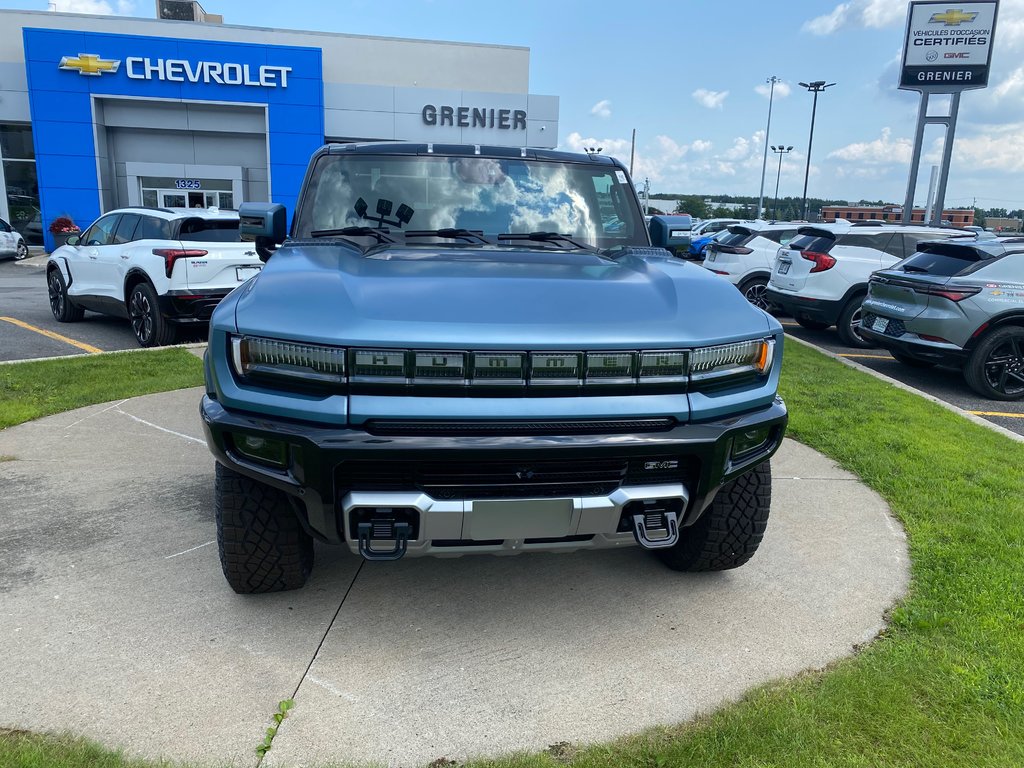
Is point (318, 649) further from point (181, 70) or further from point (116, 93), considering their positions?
point (116, 93)

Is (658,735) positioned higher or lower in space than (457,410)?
lower

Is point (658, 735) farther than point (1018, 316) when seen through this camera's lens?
No

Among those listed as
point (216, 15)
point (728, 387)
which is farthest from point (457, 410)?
point (216, 15)

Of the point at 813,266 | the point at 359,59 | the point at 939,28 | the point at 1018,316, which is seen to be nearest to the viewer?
the point at 1018,316

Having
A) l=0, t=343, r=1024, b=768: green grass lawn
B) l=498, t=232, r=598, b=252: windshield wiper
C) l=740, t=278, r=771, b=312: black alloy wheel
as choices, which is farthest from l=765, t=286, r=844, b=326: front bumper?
l=498, t=232, r=598, b=252: windshield wiper

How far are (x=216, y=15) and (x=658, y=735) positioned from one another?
122 ft

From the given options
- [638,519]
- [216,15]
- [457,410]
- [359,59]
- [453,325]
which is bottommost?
[638,519]

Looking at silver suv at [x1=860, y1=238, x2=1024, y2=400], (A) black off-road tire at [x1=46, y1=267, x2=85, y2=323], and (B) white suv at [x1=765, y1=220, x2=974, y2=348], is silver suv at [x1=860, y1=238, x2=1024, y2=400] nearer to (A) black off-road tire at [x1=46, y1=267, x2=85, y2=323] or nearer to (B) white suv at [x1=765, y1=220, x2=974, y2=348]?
(B) white suv at [x1=765, y1=220, x2=974, y2=348]

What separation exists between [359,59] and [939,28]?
19114 mm

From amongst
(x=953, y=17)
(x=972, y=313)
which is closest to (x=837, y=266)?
(x=972, y=313)

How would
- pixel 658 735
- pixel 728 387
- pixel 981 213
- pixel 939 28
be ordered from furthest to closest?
pixel 981 213, pixel 939 28, pixel 728 387, pixel 658 735

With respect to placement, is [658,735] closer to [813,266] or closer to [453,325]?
[453,325]

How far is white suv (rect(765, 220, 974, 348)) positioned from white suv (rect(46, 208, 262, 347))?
7.32 metres

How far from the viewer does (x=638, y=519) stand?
8.66ft
